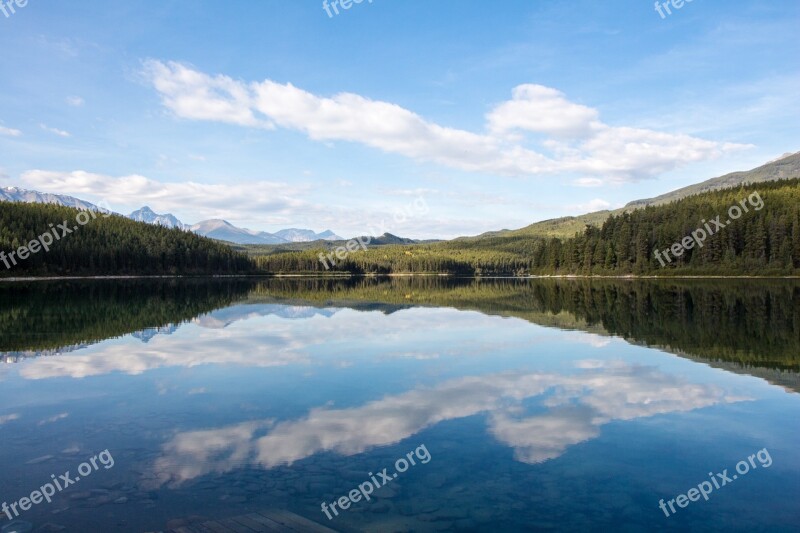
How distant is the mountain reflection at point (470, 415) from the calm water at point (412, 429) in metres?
0.10

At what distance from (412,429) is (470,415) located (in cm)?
257

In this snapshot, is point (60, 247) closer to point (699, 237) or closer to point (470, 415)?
point (470, 415)

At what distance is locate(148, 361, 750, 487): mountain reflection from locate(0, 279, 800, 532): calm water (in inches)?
3.8

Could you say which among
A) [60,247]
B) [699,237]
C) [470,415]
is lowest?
[470,415]

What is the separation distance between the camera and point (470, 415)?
17.5m

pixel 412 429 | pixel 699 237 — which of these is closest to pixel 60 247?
pixel 412 429

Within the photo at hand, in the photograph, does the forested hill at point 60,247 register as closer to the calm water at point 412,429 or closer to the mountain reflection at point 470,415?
the calm water at point 412,429

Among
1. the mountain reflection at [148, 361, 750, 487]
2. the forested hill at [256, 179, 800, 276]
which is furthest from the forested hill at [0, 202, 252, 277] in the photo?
the mountain reflection at [148, 361, 750, 487]

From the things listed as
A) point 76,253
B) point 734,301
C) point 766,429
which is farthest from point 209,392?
point 76,253

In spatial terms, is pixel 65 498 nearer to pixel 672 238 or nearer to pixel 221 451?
pixel 221 451

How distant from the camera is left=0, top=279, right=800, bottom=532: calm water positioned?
10.8m

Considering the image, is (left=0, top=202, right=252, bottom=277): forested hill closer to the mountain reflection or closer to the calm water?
the calm water

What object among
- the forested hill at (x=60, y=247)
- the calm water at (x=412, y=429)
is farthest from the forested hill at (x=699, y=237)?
the forested hill at (x=60, y=247)

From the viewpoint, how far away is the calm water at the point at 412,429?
10.8 m
